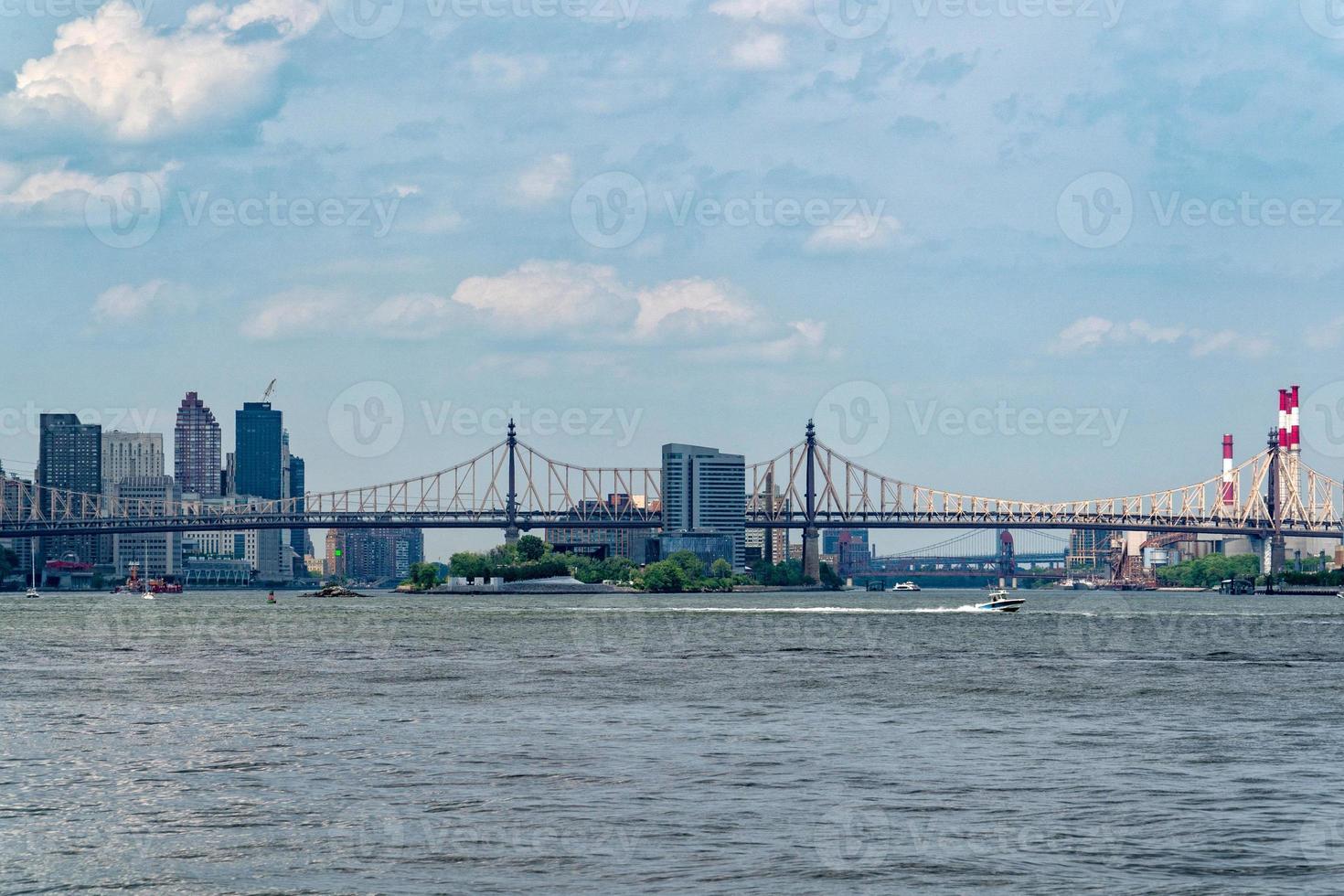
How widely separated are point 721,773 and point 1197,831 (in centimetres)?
720

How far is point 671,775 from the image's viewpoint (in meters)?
26.0

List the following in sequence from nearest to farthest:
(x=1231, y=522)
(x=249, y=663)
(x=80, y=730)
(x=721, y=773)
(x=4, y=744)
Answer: (x=721, y=773), (x=4, y=744), (x=80, y=730), (x=249, y=663), (x=1231, y=522)

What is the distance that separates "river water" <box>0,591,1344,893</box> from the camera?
63.7 feet

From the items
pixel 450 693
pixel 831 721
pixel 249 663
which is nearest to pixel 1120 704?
pixel 831 721

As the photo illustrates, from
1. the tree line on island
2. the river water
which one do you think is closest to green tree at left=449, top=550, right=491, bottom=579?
the tree line on island

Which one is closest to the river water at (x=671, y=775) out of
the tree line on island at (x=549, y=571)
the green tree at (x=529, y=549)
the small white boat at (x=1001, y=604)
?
the small white boat at (x=1001, y=604)

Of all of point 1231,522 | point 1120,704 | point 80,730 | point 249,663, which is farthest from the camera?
point 1231,522

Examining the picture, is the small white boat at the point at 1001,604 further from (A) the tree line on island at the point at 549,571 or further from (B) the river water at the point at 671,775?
(A) the tree line on island at the point at 549,571

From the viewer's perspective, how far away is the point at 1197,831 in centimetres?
2156

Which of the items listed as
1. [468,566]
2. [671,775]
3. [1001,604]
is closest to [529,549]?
[468,566]

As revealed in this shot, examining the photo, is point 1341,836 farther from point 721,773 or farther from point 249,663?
point 249,663

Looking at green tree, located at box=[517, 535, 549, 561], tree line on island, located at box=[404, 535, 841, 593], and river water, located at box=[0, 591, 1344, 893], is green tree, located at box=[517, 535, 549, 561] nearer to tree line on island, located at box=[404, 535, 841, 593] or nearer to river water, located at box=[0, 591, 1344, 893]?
tree line on island, located at box=[404, 535, 841, 593]

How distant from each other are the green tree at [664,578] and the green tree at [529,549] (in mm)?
11130

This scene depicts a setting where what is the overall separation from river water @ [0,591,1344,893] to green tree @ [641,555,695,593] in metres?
130
